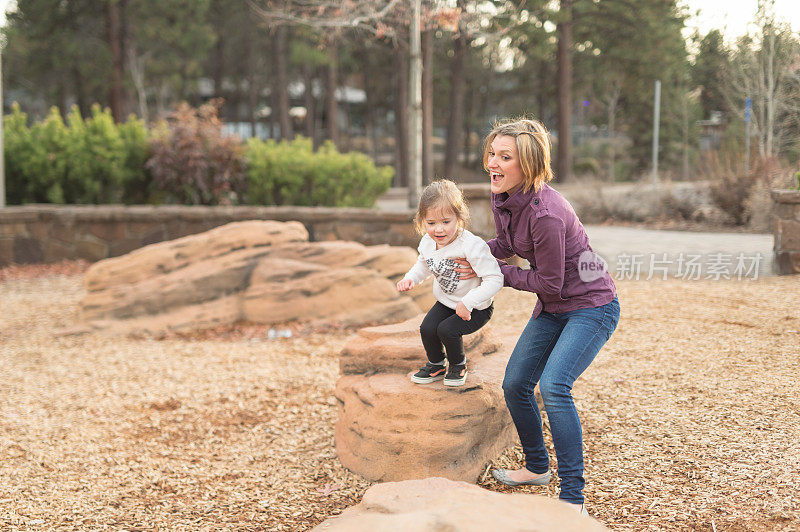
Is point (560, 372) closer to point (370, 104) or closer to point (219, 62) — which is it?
point (219, 62)

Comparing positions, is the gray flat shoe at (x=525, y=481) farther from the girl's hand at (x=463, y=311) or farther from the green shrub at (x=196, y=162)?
the green shrub at (x=196, y=162)

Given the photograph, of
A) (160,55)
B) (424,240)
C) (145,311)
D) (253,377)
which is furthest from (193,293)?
(160,55)

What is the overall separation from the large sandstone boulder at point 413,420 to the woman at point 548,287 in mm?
312

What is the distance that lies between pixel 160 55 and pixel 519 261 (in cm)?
A: 2477

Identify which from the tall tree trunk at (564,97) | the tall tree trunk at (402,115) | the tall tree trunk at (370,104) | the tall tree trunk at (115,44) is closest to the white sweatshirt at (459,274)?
the tall tree trunk at (564,97)

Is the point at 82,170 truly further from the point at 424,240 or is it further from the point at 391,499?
the point at 391,499

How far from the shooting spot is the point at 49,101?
104 feet

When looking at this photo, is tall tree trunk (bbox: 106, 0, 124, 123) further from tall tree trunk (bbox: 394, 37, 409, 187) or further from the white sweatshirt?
the white sweatshirt

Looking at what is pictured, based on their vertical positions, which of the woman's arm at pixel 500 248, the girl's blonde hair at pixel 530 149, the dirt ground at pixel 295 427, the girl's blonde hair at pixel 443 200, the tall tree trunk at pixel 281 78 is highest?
the tall tree trunk at pixel 281 78

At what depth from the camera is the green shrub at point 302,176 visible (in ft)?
32.8

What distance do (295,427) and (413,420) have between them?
1.10 m

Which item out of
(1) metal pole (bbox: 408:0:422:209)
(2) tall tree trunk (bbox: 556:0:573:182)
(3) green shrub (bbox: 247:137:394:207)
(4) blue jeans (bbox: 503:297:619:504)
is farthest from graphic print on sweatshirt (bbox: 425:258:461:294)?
(2) tall tree trunk (bbox: 556:0:573:182)

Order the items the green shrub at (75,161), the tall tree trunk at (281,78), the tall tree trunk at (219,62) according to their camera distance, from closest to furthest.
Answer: the green shrub at (75,161) < the tall tree trunk at (281,78) < the tall tree trunk at (219,62)

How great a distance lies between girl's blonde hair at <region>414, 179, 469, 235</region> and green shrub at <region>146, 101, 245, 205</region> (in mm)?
7372
